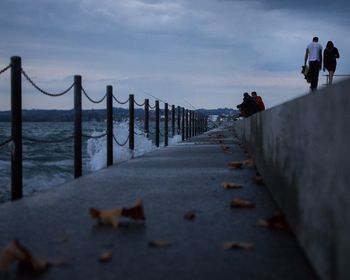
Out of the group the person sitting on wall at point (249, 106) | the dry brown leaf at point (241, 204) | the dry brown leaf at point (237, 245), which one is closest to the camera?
the dry brown leaf at point (237, 245)

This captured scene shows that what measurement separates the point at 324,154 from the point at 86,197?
2957 mm

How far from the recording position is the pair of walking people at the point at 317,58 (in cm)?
1747

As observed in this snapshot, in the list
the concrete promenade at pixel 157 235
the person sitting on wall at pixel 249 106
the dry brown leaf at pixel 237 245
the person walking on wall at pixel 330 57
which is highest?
the person walking on wall at pixel 330 57

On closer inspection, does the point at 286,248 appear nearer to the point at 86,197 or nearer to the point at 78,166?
the point at 86,197

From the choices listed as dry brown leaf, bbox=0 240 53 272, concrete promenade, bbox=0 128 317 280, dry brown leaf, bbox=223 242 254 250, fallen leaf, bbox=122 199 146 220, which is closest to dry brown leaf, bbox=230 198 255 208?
concrete promenade, bbox=0 128 317 280

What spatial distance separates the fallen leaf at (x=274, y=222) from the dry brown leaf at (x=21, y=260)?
155cm

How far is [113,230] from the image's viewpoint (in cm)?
354

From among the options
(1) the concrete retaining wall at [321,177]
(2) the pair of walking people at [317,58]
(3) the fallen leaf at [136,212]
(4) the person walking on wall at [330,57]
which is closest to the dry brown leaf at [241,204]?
(1) the concrete retaining wall at [321,177]

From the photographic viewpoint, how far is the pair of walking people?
57.3ft

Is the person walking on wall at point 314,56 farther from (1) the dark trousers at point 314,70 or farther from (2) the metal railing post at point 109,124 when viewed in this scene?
(2) the metal railing post at point 109,124

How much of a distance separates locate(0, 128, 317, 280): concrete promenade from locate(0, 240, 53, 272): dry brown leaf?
0.17 ft

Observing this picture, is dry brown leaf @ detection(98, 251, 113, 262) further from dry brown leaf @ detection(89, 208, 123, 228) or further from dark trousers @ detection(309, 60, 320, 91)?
dark trousers @ detection(309, 60, 320, 91)

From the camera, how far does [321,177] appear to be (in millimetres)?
2611

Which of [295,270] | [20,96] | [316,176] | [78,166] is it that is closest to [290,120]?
[316,176]
